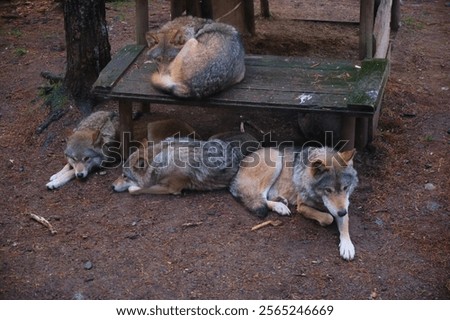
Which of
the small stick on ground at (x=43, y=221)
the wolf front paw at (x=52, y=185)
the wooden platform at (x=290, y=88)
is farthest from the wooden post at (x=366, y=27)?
the small stick on ground at (x=43, y=221)

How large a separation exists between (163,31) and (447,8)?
7003mm

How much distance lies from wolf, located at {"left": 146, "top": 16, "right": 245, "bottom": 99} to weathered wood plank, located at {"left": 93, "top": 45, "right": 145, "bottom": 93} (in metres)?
0.27

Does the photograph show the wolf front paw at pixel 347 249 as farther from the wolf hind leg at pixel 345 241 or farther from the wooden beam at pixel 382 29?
the wooden beam at pixel 382 29

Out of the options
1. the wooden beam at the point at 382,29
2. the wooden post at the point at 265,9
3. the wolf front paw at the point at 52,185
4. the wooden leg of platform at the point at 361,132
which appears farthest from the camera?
the wooden post at the point at 265,9

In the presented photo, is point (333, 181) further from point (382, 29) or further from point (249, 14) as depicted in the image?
point (249, 14)

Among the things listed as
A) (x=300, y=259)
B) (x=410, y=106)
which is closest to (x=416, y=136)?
(x=410, y=106)

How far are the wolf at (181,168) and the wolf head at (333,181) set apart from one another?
921mm

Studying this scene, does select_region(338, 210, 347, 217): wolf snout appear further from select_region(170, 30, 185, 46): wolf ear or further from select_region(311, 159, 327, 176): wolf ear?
select_region(170, 30, 185, 46): wolf ear

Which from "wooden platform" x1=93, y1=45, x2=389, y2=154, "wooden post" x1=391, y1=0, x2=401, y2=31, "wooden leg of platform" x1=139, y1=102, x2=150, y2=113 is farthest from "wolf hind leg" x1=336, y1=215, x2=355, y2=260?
"wooden post" x1=391, y1=0, x2=401, y2=31

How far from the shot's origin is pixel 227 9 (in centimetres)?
873

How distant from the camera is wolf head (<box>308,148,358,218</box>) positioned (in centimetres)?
544

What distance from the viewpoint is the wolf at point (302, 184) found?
548 cm

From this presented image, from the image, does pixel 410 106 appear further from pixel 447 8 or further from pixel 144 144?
→ pixel 447 8

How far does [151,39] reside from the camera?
6.81 metres
